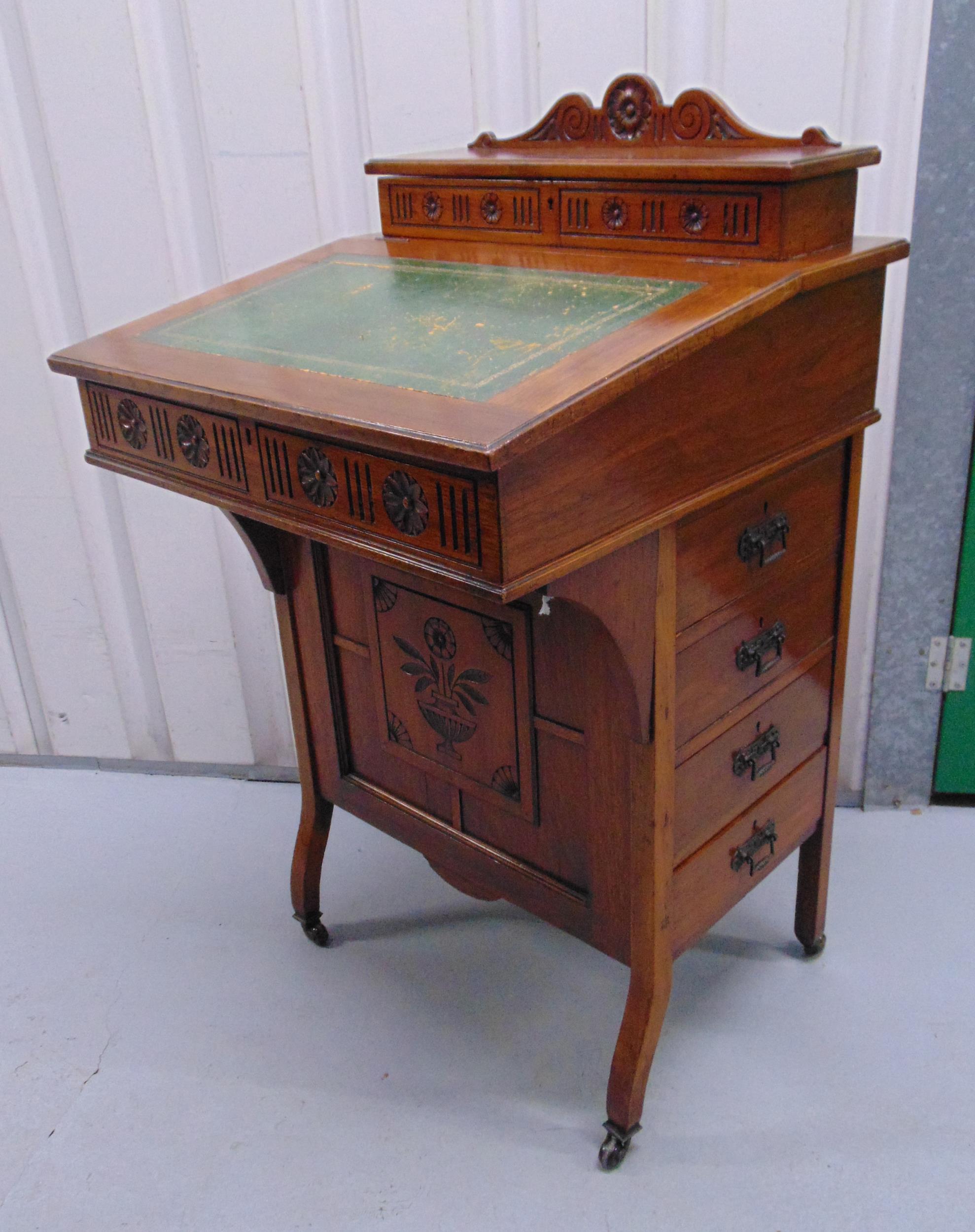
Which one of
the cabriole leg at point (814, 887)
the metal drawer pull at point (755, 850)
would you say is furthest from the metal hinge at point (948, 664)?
the metal drawer pull at point (755, 850)

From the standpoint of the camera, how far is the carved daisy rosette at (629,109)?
1.73 m

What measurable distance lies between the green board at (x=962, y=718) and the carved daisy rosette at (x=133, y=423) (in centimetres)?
172

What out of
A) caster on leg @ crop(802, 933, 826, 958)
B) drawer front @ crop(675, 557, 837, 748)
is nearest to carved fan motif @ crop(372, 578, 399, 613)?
drawer front @ crop(675, 557, 837, 748)

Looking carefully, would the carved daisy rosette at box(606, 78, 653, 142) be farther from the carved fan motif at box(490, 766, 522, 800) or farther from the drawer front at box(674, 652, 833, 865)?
the carved fan motif at box(490, 766, 522, 800)

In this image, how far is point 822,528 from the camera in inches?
71.7

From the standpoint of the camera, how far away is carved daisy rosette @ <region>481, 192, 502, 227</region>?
1.79 metres

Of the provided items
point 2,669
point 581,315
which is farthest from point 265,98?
point 2,669

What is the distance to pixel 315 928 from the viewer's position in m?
2.34

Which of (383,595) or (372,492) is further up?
(372,492)

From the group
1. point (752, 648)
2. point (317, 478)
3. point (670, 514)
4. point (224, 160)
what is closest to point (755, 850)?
point (752, 648)

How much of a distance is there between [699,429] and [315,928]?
1.45 metres

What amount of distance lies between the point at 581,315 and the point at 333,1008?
4.76 feet

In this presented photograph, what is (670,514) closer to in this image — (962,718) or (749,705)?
(749,705)

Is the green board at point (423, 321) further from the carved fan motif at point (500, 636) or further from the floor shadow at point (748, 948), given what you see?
the floor shadow at point (748, 948)
